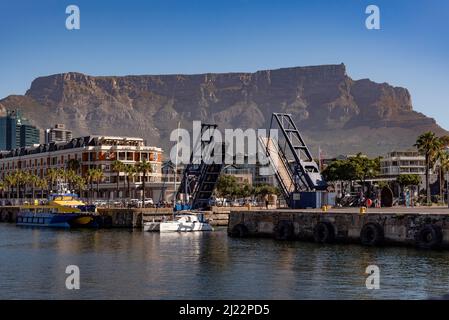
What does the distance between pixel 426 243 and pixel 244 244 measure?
907 inches

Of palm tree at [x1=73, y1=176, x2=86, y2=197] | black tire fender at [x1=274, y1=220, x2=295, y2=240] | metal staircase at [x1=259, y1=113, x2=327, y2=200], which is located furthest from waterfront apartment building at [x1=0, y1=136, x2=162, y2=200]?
black tire fender at [x1=274, y1=220, x2=295, y2=240]

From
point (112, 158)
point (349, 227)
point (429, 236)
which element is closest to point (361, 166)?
point (349, 227)

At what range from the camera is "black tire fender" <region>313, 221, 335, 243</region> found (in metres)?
78.3

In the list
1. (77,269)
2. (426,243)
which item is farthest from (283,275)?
(426,243)

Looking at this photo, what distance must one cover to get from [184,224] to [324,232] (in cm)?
3262

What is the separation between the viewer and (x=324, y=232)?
79.0 m

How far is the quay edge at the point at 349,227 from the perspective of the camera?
66.4m

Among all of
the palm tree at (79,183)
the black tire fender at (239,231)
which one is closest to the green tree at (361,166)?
the black tire fender at (239,231)

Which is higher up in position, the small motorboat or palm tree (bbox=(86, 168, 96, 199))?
palm tree (bbox=(86, 168, 96, 199))

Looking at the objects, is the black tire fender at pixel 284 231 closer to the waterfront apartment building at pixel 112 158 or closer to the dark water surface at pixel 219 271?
the dark water surface at pixel 219 271

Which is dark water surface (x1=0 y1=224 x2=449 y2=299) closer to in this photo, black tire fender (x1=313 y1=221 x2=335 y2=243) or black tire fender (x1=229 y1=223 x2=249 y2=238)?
black tire fender (x1=313 y1=221 x2=335 y2=243)

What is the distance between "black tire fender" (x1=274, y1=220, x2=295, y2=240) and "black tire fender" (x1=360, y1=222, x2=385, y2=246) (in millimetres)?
A: 12639

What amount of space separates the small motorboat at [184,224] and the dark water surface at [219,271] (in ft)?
76.1

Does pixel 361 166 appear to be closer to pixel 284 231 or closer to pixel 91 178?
pixel 284 231
